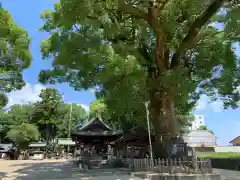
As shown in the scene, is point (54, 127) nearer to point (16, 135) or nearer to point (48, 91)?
point (48, 91)

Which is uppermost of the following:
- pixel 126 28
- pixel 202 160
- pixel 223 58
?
pixel 126 28

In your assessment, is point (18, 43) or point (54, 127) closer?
point (18, 43)

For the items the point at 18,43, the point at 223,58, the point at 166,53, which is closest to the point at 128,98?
the point at 166,53

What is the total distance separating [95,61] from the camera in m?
12.3

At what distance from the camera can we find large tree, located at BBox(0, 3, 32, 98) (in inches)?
564

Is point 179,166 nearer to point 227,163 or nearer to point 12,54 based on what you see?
point 12,54

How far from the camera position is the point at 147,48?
16.7 metres

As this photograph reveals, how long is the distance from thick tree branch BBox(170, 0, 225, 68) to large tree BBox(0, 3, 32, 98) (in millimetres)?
7763

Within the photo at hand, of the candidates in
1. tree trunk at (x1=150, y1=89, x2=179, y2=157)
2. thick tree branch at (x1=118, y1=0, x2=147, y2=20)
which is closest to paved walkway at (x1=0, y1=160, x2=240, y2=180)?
tree trunk at (x1=150, y1=89, x2=179, y2=157)

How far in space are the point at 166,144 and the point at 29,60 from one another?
8.53 meters

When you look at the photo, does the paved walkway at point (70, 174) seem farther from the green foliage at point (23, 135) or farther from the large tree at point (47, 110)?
the large tree at point (47, 110)

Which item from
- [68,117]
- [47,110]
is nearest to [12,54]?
[47,110]

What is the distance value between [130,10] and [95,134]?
44.3 ft

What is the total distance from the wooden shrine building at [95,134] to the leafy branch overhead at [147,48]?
22.6 ft
